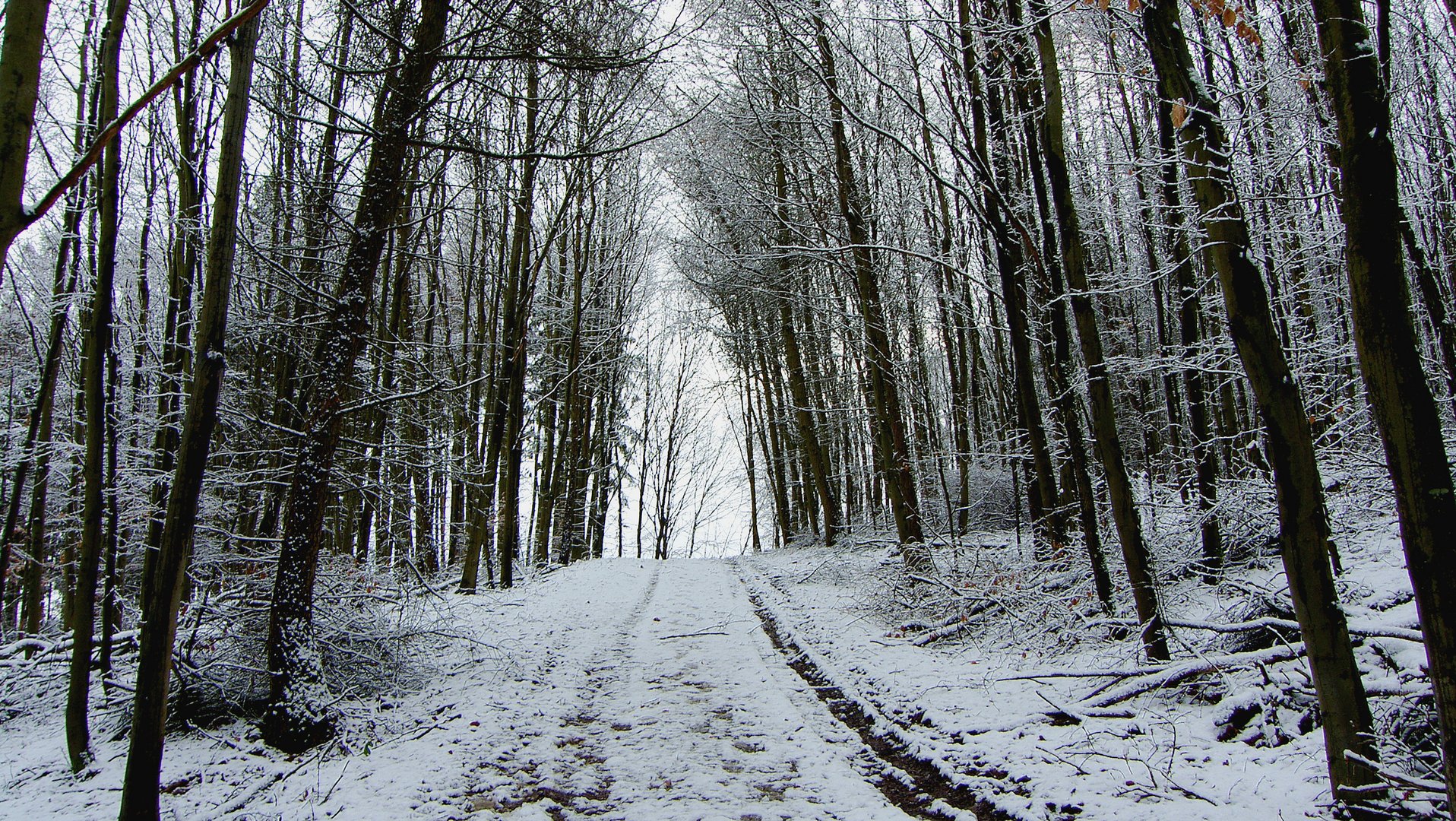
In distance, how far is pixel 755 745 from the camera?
3.98 metres

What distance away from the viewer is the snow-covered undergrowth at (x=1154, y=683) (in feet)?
9.34

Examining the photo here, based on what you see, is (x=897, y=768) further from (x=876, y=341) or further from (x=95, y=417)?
(x=876, y=341)

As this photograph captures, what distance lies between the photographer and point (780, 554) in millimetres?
18859

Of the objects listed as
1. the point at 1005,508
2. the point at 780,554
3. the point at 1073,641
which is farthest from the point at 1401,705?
the point at 780,554

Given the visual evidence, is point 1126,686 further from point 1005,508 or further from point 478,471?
point 1005,508

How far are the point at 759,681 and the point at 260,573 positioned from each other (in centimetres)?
412

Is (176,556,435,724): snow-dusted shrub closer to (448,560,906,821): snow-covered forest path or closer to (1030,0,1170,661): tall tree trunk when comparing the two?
(448,560,906,821): snow-covered forest path

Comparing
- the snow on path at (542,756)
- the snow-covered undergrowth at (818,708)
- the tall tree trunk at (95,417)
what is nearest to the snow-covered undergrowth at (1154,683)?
the snow-covered undergrowth at (818,708)

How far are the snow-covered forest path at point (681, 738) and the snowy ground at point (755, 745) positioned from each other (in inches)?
0.7

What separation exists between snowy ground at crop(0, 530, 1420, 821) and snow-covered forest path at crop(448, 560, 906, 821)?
0.06ft

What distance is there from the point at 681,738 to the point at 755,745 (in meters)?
0.49

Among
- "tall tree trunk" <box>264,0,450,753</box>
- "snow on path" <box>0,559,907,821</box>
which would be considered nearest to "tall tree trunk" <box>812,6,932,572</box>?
"snow on path" <box>0,559,907,821</box>

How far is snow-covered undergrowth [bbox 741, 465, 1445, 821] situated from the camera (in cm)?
285

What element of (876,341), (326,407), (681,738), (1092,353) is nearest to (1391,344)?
(1092,353)
